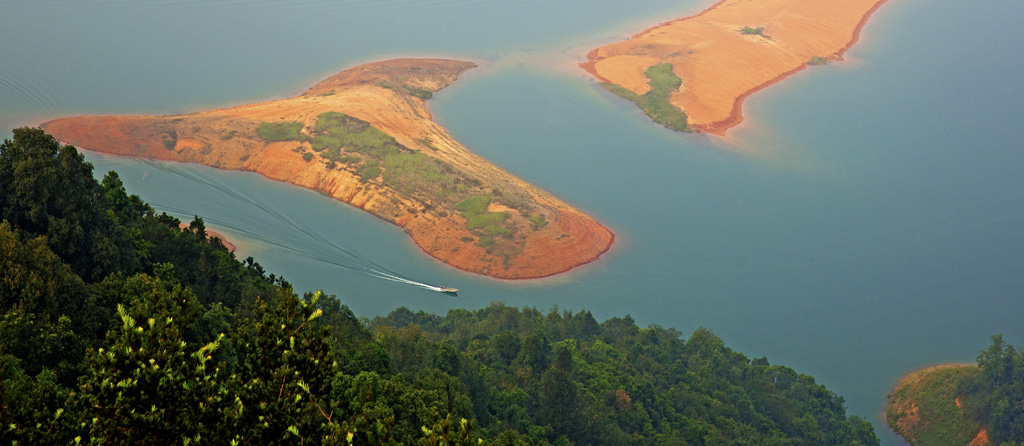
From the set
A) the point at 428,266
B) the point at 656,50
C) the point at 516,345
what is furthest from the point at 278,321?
the point at 656,50

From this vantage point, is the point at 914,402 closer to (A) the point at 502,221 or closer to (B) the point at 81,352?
(A) the point at 502,221

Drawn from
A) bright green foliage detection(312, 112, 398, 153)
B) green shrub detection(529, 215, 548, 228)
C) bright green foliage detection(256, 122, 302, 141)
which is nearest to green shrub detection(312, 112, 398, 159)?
bright green foliage detection(312, 112, 398, 153)

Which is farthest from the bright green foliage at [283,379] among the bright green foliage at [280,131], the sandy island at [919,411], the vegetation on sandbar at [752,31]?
the vegetation on sandbar at [752,31]

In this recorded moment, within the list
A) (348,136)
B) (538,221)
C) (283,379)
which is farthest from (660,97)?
(283,379)

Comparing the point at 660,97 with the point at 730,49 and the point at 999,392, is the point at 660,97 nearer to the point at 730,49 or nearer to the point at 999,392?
the point at 730,49

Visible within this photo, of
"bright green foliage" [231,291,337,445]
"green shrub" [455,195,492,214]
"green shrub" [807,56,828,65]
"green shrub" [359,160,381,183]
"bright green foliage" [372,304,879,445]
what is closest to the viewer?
"bright green foliage" [231,291,337,445]

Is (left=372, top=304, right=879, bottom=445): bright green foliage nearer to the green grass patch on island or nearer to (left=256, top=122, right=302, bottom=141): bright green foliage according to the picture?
the green grass patch on island
